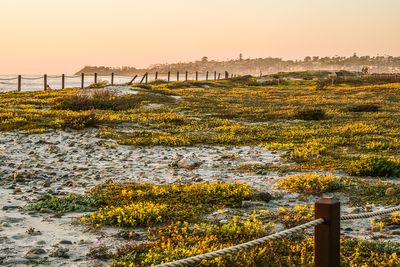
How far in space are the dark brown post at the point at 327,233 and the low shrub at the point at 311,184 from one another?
6.05 metres

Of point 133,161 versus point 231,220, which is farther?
point 133,161

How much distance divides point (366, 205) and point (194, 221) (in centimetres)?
354

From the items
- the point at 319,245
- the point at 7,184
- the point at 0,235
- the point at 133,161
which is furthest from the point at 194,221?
the point at 133,161

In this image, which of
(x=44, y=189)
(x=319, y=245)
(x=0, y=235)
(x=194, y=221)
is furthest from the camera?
(x=44, y=189)

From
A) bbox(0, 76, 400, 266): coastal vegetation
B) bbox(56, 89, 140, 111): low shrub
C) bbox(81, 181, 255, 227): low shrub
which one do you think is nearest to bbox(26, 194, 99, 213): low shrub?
bbox(0, 76, 400, 266): coastal vegetation

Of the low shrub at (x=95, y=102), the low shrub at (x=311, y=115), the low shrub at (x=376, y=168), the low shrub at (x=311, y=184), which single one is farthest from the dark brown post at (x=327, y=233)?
the low shrub at (x=95, y=102)

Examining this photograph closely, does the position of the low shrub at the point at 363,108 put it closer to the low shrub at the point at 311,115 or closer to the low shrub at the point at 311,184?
the low shrub at the point at 311,115

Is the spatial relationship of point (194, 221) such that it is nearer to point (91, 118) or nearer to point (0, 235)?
point (0, 235)

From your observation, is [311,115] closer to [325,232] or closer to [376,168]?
[376,168]

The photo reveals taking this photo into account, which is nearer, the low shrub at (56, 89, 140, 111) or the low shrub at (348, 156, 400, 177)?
the low shrub at (348, 156, 400, 177)

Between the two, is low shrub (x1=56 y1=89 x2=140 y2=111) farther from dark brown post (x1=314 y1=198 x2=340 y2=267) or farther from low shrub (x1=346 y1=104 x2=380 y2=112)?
dark brown post (x1=314 y1=198 x2=340 y2=267)

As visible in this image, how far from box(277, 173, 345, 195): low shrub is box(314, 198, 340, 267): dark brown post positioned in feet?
19.9

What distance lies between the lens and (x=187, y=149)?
17438 millimetres

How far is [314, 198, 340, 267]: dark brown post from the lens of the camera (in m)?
4.90
